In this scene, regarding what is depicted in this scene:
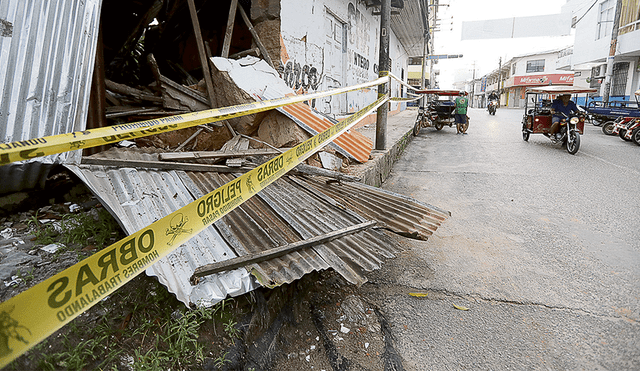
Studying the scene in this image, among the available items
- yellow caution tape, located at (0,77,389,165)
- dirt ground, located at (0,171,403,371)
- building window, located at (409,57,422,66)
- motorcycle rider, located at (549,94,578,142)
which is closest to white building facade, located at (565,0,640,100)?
motorcycle rider, located at (549,94,578,142)

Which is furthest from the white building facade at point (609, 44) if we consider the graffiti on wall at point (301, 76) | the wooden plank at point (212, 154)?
the wooden plank at point (212, 154)

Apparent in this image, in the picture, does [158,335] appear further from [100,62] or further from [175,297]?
[100,62]

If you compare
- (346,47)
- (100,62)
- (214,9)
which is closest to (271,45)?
(214,9)

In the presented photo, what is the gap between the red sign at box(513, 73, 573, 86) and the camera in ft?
147

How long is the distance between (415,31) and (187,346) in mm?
21151

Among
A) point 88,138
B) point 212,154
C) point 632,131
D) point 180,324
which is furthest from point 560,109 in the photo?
point 88,138

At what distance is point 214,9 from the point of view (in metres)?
7.02

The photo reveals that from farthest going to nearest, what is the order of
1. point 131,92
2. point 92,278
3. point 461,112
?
point 461,112 < point 131,92 < point 92,278

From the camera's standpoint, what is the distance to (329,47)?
8727mm

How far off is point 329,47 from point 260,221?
23.5 feet

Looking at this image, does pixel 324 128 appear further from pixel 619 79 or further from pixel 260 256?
pixel 619 79

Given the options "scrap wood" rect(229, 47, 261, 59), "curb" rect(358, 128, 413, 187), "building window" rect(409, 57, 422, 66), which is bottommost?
"curb" rect(358, 128, 413, 187)

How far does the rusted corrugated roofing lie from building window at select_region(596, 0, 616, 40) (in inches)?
1144

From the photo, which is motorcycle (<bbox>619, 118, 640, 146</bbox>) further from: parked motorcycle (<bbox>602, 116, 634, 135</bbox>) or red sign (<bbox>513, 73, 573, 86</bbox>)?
red sign (<bbox>513, 73, 573, 86</bbox>)
